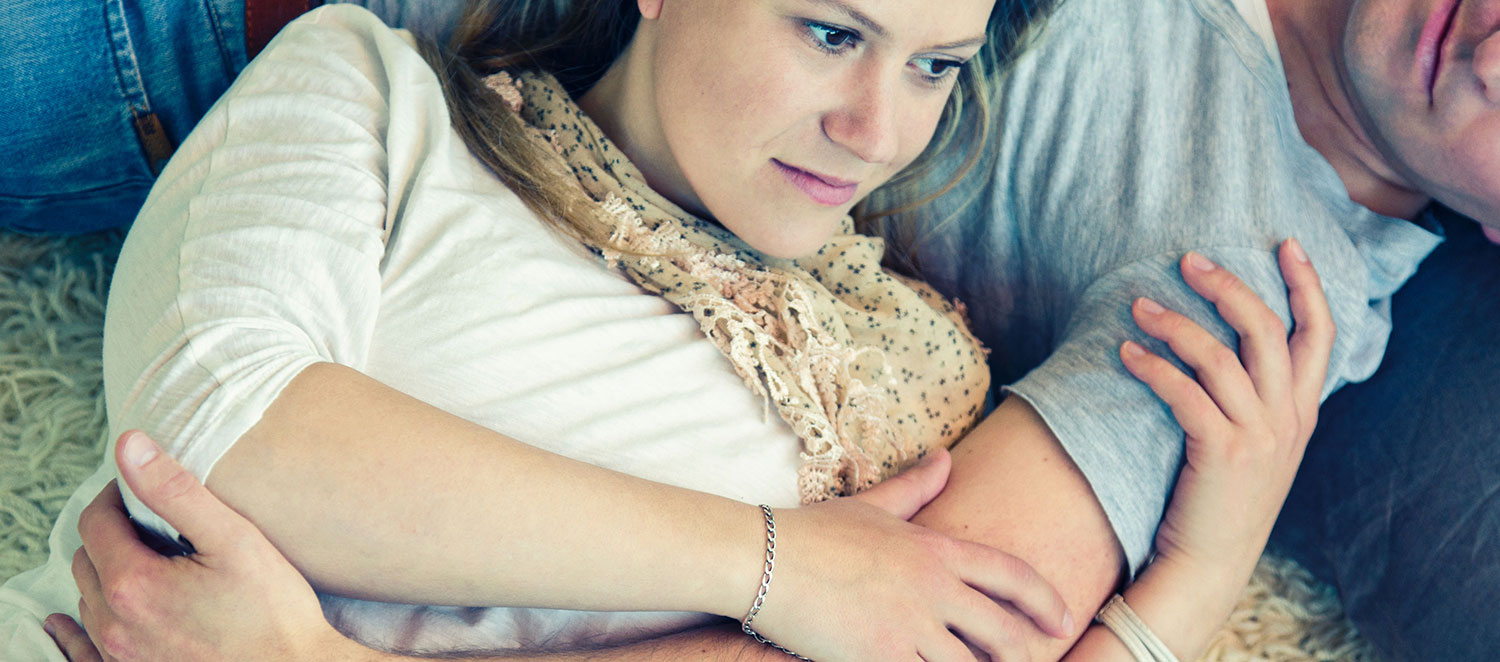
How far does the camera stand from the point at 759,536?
91 cm

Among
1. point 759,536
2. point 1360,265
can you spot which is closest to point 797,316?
point 759,536

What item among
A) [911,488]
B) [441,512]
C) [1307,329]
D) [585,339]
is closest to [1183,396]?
[1307,329]

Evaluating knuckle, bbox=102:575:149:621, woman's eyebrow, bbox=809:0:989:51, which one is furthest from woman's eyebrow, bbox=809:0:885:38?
knuckle, bbox=102:575:149:621

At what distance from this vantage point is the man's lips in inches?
43.2

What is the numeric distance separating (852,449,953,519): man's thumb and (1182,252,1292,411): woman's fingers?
327 millimetres

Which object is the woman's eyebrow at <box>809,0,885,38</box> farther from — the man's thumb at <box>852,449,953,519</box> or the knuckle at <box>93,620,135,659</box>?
the knuckle at <box>93,620,135,659</box>

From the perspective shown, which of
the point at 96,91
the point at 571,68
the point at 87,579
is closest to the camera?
the point at 87,579

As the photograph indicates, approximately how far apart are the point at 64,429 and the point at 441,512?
2.09ft

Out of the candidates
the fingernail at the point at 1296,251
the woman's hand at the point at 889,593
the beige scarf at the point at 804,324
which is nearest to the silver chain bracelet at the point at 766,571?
the woman's hand at the point at 889,593

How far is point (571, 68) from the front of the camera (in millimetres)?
1256

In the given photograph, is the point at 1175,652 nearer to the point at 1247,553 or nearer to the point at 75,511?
the point at 1247,553

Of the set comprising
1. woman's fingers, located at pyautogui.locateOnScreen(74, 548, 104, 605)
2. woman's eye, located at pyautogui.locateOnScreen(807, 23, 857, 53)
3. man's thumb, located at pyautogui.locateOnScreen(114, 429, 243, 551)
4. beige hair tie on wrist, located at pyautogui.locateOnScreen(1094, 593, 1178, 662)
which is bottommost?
woman's fingers, located at pyautogui.locateOnScreen(74, 548, 104, 605)

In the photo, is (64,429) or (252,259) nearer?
(252,259)

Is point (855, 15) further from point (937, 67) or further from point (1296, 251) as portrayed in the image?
point (1296, 251)
